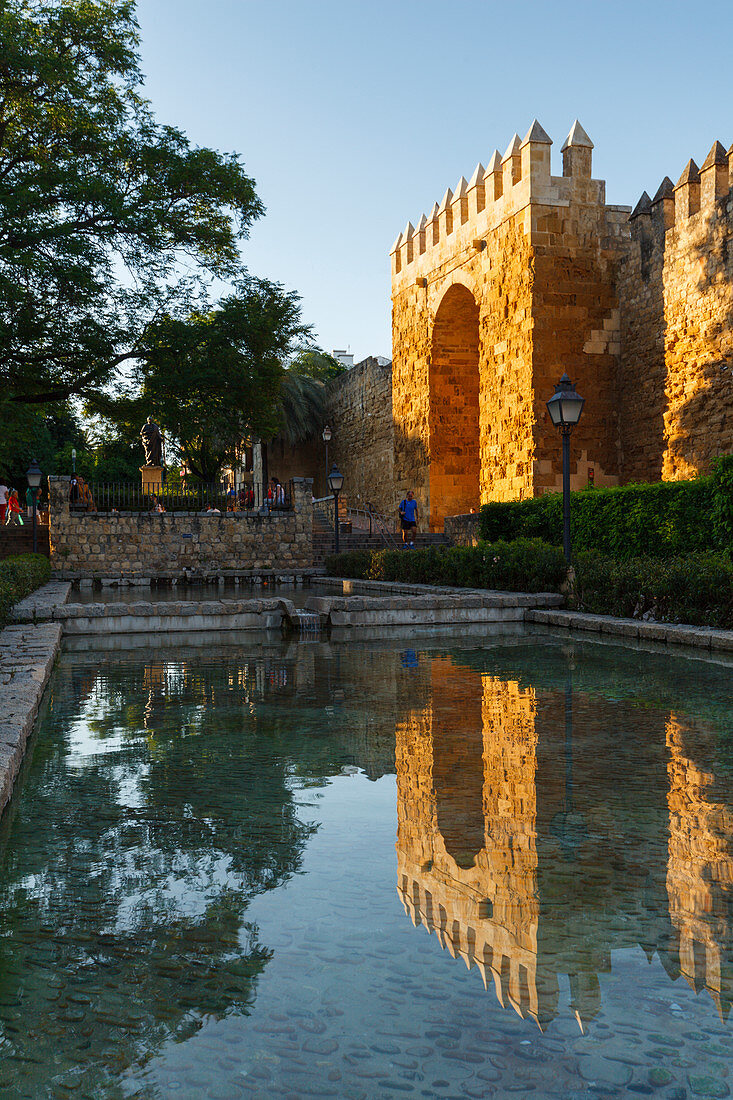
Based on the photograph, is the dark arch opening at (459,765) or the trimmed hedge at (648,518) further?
the trimmed hedge at (648,518)

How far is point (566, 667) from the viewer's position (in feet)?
19.8

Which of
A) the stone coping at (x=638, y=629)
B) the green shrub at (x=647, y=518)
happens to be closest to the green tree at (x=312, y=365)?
the green shrub at (x=647, y=518)

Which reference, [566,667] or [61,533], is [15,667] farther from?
[61,533]

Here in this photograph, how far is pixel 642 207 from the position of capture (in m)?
17.4

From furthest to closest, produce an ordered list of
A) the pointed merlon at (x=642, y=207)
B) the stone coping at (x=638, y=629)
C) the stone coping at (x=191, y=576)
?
the stone coping at (x=191, y=576), the pointed merlon at (x=642, y=207), the stone coping at (x=638, y=629)

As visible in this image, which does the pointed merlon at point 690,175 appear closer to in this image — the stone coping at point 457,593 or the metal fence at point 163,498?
the stone coping at point 457,593

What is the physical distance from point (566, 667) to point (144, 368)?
49.4 feet

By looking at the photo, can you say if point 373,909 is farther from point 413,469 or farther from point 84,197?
point 413,469

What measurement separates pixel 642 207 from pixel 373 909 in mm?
17844

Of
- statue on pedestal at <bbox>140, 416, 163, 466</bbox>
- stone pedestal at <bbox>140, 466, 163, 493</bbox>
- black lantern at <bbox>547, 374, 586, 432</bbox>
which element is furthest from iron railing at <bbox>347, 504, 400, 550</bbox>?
black lantern at <bbox>547, 374, 586, 432</bbox>

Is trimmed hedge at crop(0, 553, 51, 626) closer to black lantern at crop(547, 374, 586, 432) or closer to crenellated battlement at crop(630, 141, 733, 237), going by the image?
black lantern at crop(547, 374, 586, 432)

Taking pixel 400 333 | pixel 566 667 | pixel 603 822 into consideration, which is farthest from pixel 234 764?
pixel 400 333

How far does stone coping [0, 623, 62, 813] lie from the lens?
3148 mm

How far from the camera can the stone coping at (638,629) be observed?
661 centimetres
